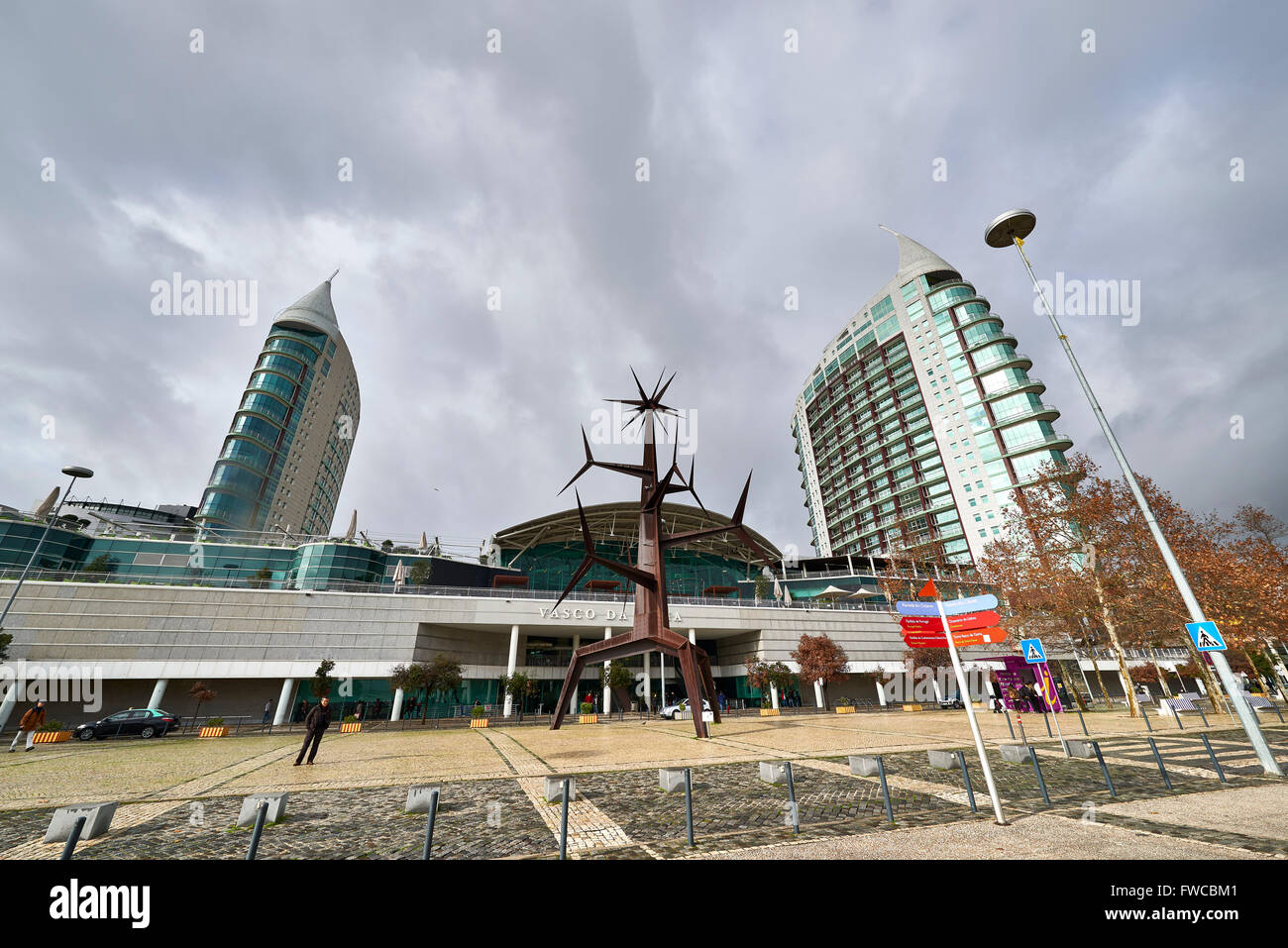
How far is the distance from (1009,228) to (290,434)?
303ft

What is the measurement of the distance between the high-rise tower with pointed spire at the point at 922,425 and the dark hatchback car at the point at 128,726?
67470 millimetres

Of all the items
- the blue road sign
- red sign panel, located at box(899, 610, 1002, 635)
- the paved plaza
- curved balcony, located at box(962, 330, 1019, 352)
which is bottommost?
the paved plaza

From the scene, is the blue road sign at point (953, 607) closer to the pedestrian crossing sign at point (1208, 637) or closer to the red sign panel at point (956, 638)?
the red sign panel at point (956, 638)

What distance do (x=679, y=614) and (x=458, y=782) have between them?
1452 inches

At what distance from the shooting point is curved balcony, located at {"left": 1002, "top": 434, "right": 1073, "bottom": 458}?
6887 centimetres

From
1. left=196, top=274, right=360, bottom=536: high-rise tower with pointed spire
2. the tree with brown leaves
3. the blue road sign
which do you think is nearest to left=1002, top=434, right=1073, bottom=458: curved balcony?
the tree with brown leaves

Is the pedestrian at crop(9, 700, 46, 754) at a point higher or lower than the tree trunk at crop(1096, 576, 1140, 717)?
lower

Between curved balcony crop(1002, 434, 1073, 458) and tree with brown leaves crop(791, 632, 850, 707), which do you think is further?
curved balcony crop(1002, 434, 1073, 458)

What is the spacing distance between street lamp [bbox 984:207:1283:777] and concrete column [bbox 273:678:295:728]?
48.8m

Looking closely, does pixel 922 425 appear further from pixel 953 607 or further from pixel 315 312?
pixel 315 312

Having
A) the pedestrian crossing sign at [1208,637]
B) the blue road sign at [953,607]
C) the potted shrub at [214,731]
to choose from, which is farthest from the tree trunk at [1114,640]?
the potted shrub at [214,731]

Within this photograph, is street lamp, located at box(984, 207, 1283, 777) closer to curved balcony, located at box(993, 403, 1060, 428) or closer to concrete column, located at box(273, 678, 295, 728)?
concrete column, located at box(273, 678, 295, 728)
